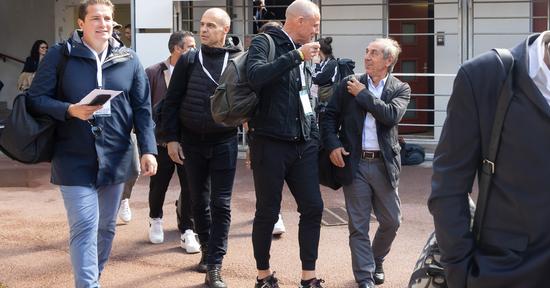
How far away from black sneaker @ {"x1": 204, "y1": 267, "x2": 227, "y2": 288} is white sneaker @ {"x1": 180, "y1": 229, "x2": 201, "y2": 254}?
92 cm

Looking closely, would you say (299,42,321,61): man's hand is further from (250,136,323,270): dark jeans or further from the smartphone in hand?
the smartphone in hand

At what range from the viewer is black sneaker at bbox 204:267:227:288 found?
5.41 meters

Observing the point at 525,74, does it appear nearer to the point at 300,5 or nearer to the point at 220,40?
the point at 300,5

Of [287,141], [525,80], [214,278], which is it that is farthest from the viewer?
[214,278]

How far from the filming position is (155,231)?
677 cm

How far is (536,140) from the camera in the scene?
2.52 m

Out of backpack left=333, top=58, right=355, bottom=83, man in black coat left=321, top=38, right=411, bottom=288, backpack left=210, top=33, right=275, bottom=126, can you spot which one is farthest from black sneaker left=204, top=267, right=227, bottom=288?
backpack left=333, top=58, right=355, bottom=83

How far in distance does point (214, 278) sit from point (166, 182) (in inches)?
57.3

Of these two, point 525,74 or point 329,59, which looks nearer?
point 525,74

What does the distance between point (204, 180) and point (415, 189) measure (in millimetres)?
4328

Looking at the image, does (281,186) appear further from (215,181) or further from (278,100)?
(215,181)

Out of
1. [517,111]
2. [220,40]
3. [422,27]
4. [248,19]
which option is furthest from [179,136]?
[422,27]

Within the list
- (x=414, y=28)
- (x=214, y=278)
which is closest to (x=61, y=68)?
(x=214, y=278)

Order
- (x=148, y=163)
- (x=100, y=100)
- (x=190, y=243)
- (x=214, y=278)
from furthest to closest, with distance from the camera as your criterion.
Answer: (x=190, y=243) → (x=214, y=278) → (x=148, y=163) → (x=100, y=100)
